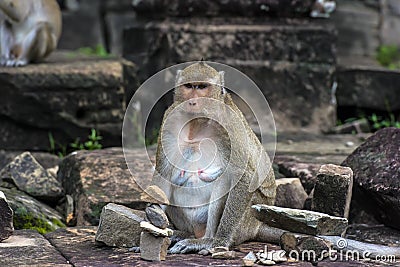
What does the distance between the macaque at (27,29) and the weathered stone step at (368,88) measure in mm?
3147

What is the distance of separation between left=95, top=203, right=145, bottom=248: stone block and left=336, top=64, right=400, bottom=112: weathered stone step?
198 inches

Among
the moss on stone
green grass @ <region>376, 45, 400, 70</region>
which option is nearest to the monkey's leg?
the moss on stone

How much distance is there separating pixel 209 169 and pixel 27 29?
14.9 ft

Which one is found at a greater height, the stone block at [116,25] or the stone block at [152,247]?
the stone block at [116,25]

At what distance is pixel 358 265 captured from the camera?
4.21 metres

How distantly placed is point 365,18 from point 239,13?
3.19 m

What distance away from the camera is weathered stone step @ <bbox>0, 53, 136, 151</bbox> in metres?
7.57

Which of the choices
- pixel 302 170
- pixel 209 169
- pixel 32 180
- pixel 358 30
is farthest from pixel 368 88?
pixel 209 169

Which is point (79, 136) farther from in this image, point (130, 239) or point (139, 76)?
point (130, 239)

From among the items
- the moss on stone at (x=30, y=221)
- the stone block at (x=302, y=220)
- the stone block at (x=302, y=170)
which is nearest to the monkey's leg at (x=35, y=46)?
the moss on stone at (x=30, y=221)

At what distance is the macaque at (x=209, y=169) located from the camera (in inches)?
172

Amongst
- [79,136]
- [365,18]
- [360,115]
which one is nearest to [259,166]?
[79,136]

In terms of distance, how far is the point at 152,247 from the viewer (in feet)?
13.9

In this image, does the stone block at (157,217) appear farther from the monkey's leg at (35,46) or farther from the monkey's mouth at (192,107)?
the monkey's leg at (35,46)
